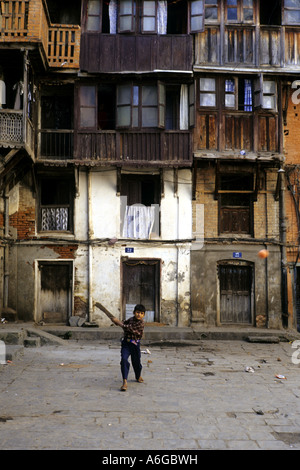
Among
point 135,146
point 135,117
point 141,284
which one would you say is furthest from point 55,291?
point 135,117

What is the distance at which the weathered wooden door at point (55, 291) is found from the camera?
16.6 m

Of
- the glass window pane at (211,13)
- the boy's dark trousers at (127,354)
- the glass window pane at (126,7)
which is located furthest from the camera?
the glass window pane at (211,13)

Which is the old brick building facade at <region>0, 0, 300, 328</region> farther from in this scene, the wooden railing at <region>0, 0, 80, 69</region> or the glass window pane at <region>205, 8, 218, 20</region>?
the wooden railing at <region>0, 0, 80, 69</region>

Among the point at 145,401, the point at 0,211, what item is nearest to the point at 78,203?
the point at 0,211

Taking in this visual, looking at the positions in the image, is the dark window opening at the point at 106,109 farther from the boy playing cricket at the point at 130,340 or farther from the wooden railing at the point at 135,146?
the boy playing cricket at the point at 130,340

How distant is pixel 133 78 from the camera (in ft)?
52.5

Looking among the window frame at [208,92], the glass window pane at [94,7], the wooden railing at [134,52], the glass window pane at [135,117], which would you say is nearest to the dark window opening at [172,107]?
the window frame at [208,92]

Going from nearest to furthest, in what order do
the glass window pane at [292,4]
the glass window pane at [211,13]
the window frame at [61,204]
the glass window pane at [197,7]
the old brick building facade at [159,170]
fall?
the old brick building facade at [159,170], the glass window pane at [197,7], the glass window pane at [211,13], the glass window pane at [292,4], the window frame at [61,204]

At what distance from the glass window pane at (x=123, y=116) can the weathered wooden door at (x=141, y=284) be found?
4874 millimetres

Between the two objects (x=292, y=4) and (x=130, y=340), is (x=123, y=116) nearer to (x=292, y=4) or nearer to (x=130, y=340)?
(x=292, y=4)

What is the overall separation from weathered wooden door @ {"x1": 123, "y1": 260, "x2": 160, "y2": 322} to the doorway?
6.61ft

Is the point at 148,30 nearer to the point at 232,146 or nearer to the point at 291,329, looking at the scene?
the point at 232,146

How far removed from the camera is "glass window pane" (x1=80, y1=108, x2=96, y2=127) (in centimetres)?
1616

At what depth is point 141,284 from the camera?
16734 mm
